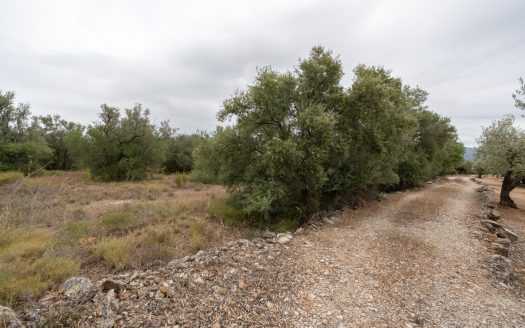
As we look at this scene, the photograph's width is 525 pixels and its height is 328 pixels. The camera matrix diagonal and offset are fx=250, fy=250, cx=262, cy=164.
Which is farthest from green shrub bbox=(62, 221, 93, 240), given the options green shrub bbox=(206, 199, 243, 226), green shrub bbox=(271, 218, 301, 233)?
green shrub bbox=(271, 218, 301, 233)

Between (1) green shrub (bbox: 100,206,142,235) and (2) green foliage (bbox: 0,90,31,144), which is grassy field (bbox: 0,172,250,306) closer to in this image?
(1) green shrub (bbox: 100,206,142,235)

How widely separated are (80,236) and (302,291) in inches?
255

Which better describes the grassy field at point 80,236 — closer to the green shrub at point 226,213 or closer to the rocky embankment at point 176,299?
the green shrub at point 226,213

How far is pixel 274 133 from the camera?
32.3ft

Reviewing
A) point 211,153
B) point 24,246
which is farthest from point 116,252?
point 211,153

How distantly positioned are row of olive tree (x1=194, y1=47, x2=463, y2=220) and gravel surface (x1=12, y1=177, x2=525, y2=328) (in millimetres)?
2790

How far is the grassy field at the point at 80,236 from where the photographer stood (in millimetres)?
4609

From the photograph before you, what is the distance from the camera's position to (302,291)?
4.46 metres

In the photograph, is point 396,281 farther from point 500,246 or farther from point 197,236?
point 197,236

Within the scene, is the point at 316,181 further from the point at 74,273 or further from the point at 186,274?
the point at 74,273

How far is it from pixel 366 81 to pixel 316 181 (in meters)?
4.03

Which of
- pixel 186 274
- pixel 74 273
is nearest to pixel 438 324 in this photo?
pixel 186 274

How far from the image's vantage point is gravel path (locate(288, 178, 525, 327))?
13.0 ft

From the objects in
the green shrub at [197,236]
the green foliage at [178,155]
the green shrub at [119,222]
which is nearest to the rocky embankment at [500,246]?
the green shrub at [197,236]
